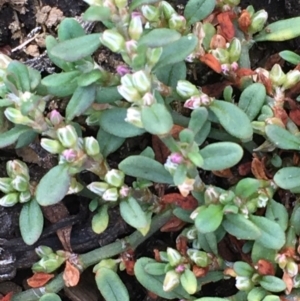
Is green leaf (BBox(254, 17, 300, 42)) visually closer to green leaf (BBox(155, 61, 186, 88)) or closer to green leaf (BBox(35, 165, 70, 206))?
green leaf (BBox(155, 61, 186, 88))

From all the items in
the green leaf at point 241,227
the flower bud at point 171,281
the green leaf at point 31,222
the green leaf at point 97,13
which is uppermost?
the green leaf at point 97,13

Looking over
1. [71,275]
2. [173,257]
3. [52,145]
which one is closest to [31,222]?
[71,275]

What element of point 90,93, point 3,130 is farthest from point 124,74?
point 3,130

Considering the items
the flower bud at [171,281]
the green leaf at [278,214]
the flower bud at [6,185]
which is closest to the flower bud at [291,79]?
the green leaf at [278,214]

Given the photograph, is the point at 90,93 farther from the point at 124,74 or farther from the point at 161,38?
the point at 161,38

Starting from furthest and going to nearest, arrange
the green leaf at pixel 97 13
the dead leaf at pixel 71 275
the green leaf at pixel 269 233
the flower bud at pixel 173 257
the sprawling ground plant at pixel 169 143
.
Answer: the dead leaf at pixel 71 275
the flower bud at pixel 173 257
the green leaf at pixel 269 233
the sprawling ground plant at pixel 169 143
the green leaf at pixel 97 13

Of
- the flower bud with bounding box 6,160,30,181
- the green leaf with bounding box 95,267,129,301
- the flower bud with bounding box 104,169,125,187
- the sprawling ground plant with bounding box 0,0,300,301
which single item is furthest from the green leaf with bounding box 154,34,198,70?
the green leaf with bounding box 95,267,129,301

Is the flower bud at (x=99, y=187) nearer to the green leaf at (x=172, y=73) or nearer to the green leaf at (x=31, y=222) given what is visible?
the green leaf at (x=31, y=222)
